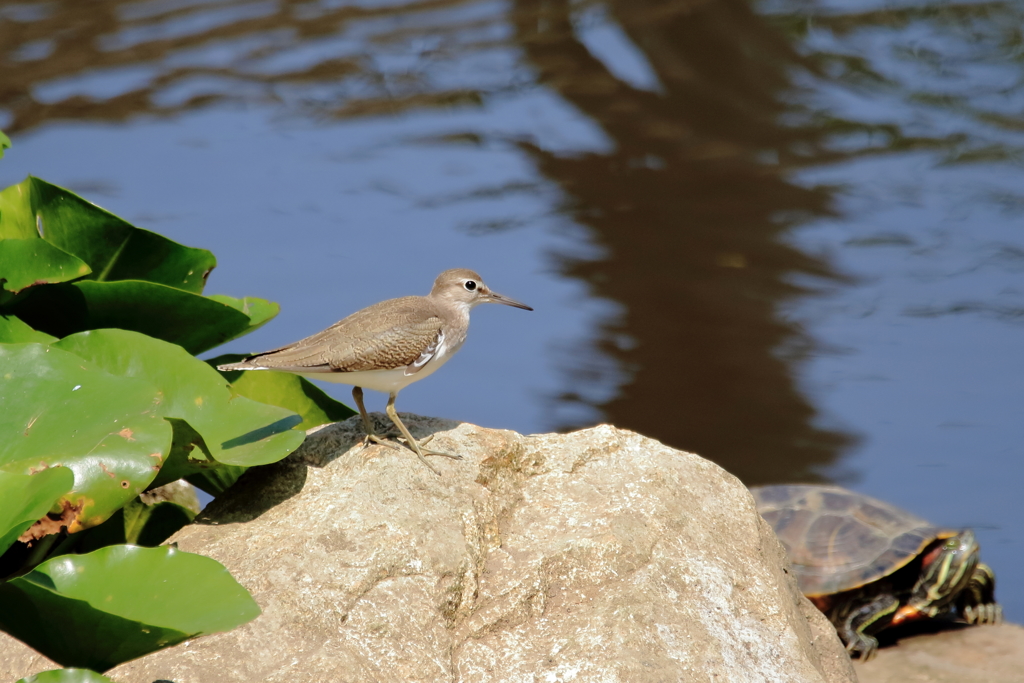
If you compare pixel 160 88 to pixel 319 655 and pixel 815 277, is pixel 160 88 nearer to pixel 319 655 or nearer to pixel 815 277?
pixel 815 277

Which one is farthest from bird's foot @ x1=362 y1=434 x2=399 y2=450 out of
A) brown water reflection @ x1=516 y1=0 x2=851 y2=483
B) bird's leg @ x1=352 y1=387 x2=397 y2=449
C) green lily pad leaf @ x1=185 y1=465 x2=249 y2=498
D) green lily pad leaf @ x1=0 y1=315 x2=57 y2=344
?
brown water reflection @ x1=516 y1=0 x2=851 y2=483

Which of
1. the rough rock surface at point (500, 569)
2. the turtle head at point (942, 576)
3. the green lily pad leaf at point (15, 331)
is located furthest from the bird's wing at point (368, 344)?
the turtle head at point (942, 576)

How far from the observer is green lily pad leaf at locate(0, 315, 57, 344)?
153 inches

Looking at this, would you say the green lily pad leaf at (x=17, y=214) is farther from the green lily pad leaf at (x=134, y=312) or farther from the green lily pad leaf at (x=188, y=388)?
the green lily pad leaf at (x=188, y=388)

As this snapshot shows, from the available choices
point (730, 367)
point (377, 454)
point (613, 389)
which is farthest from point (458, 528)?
point (730, 367)

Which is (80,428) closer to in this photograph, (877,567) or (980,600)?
(877,567)

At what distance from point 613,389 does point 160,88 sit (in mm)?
5350

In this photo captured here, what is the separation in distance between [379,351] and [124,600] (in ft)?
4.53

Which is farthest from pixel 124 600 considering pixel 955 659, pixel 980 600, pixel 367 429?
pixel 980 600

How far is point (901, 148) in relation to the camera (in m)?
9.82

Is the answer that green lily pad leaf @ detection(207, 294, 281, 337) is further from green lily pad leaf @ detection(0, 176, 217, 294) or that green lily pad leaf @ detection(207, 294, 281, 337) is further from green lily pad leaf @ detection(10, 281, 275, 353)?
green lily pad leaf @ detection(0, 176, 217, 294)

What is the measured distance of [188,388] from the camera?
374 centimetres

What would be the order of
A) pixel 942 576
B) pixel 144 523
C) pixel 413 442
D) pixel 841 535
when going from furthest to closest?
pixel 841 535
pixel 942 576
pixel 144 523
pixel 413 442

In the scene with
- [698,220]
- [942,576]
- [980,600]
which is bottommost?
[980,600]
